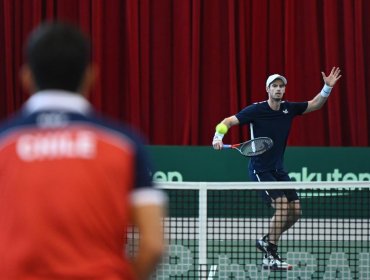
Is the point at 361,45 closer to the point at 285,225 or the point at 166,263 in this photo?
the point at 285,225

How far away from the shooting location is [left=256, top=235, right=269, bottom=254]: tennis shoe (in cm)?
790

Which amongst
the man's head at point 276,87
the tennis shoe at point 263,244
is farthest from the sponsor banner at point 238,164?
the tennis shoe at point 263,244

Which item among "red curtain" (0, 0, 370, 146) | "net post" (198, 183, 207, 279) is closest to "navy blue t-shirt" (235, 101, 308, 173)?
"net post" (198, 183, 207, 279)

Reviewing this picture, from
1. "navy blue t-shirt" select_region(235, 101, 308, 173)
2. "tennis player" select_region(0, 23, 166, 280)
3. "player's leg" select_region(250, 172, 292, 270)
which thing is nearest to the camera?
"tennis player" select_region(0, 23, 166, 280)

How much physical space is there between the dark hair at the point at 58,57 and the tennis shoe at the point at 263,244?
563 centimetres

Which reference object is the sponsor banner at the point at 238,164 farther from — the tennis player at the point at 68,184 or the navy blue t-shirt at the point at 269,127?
the tennis player at the point at 68,184

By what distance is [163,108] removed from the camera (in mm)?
13992

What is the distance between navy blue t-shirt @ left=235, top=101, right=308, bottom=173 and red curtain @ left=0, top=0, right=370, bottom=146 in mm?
4604

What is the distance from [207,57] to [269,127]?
198 inches

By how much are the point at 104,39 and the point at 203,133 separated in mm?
1978

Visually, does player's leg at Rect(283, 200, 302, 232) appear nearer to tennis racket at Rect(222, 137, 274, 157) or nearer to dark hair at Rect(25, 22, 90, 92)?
tennis racket at Rect(222, 137, 274, 157)

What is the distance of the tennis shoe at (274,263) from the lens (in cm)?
754

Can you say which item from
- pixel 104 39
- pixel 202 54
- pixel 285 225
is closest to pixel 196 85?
pixel 202 54

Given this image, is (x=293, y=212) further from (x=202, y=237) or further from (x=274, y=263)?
(x=202, y=237)
